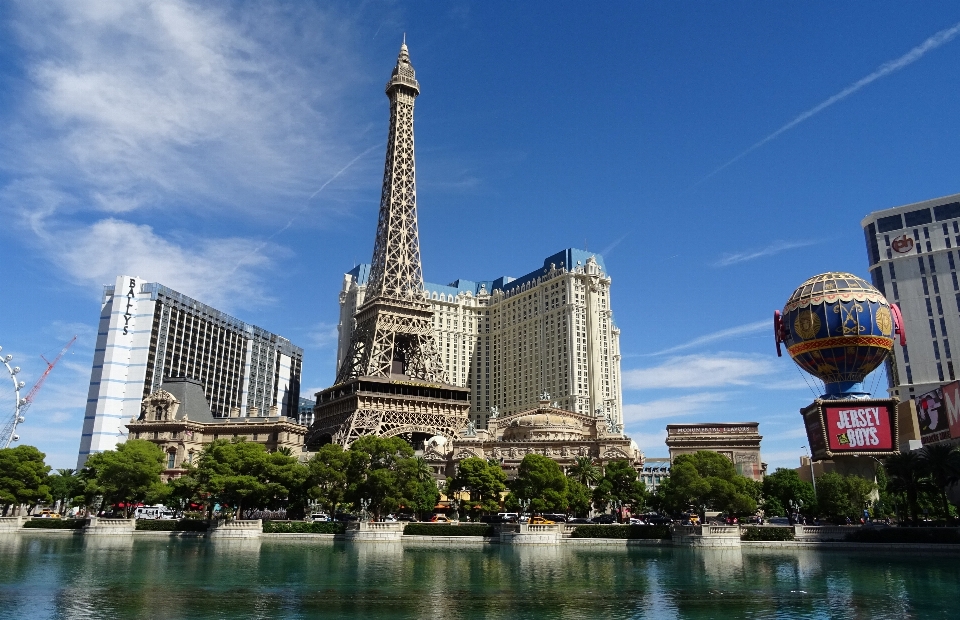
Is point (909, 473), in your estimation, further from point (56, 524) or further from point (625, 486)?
point (56, 524)

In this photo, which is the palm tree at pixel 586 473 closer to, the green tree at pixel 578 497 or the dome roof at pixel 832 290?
the green tree at pixel 578 497

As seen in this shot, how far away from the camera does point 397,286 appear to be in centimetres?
14025

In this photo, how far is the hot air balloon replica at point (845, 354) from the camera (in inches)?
3706

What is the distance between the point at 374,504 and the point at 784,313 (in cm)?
6272

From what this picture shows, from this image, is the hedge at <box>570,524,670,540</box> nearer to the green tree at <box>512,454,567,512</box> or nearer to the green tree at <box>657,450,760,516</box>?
the green tree at <box>657,450,760,516</box>

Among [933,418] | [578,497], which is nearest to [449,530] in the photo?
[578,497]

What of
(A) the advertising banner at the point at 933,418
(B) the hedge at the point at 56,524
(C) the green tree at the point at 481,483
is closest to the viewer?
(B) the hedge at the point at 56,524

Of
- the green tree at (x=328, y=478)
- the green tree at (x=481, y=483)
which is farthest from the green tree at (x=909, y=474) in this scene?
the green tree at (x=328, y=478)

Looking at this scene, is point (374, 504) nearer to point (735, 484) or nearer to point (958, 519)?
point (735, 484)

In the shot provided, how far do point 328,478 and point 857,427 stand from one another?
225ft

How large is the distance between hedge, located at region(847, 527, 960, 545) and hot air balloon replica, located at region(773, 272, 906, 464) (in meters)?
25.7

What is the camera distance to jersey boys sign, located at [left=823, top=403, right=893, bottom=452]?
93625mm

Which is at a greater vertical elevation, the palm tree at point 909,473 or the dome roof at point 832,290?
the dome roof at point 832,290

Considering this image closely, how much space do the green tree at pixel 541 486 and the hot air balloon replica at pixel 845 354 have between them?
36.6 m
